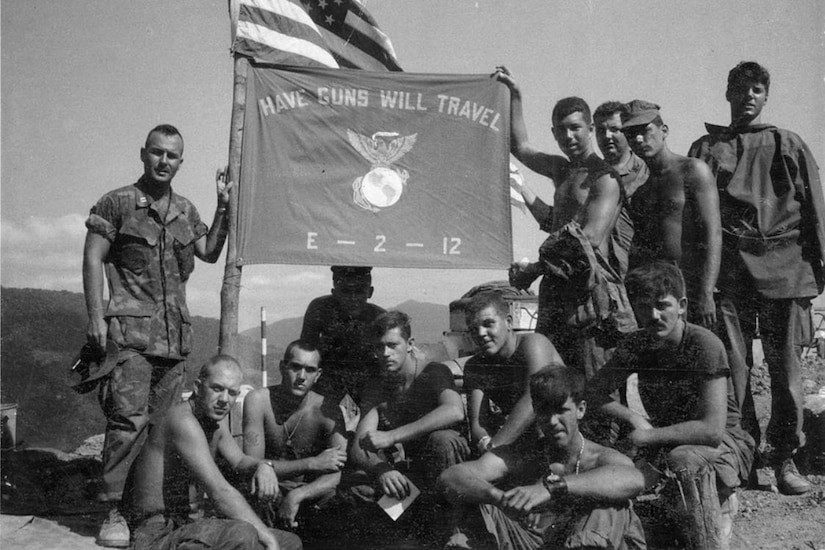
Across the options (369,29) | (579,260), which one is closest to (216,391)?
(579,260)

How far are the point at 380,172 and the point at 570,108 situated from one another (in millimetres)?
1619

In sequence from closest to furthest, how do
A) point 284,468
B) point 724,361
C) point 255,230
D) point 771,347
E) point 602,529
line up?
point 602,529 < point 724,361 < point 284,468 < point 771,347 < point 255,230

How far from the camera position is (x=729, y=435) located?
3.86m

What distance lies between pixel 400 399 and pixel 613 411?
1231mm

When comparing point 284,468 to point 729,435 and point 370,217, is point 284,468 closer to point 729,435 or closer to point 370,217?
point 370,217

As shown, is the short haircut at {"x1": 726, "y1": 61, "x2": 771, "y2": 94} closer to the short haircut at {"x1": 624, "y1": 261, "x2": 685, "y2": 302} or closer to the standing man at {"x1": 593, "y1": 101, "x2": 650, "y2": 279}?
the standing man at {"x1": 593, "y1": 101, "x2": 650, "y2": 279}

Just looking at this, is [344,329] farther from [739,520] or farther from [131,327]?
[739,520]

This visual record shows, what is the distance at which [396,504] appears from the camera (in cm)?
381

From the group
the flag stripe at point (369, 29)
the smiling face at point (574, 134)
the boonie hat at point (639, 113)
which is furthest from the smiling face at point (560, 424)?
the flag stripe at point (369, 29)

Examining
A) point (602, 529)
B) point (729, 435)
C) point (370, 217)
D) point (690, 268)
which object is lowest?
point (602, 529)

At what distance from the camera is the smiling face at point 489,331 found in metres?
4.07

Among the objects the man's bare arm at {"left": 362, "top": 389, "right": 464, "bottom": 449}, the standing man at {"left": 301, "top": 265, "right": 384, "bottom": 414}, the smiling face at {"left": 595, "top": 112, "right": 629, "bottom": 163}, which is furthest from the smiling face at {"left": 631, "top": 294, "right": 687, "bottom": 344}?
the standing man at {"left": 301, "top": 265, "right": 384, "bottom": 414}

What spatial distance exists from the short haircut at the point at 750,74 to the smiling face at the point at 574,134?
3.84 feet

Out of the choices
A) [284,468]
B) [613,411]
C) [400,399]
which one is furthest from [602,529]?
[284,468]
